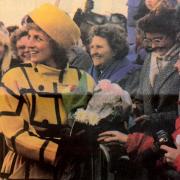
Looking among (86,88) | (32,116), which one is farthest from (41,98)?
(86,88)

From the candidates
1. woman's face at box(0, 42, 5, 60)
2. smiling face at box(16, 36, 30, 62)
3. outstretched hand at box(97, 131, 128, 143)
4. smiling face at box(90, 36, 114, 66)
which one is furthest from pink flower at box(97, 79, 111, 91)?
woman's face at box(0, 42, 5, 60)

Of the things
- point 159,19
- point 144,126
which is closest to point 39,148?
point 144,126

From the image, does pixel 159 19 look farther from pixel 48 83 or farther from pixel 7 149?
pixel 7 149

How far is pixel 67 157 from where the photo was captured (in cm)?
315

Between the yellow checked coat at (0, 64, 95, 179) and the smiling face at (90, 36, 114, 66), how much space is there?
0.17 meters

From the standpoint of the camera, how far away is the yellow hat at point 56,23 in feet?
10.3

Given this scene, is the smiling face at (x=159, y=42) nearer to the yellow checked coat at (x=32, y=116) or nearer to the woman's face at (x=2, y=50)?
the yellow checked coat at (x=32, y=116)

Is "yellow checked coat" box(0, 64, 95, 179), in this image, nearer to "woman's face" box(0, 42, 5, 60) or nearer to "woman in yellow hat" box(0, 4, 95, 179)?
"woman in yellow hat" box(0, 4, 95, 179)

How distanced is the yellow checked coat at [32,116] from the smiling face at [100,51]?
6.5 inches

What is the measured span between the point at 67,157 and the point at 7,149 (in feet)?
1.41

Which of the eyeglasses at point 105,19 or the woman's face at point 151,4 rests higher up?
the woman's face at point 151,4

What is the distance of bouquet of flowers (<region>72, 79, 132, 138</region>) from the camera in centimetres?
315

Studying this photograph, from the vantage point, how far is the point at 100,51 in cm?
322

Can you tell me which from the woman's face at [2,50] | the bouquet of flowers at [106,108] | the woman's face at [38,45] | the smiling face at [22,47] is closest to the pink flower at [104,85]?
the bouquet of flowers at [106,108]
